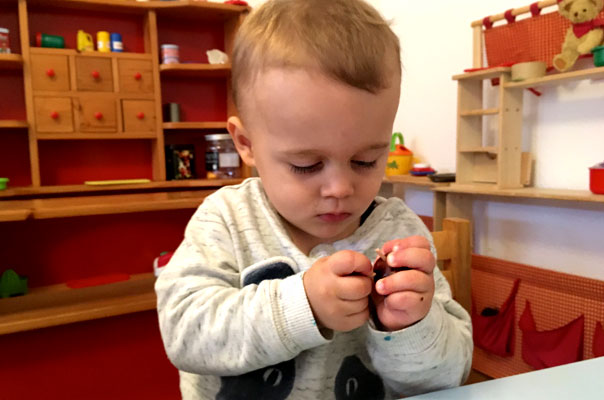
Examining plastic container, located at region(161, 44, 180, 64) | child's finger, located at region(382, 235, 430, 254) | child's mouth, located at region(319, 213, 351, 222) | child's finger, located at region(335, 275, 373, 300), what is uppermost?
plastic container, located at region(161, 44, 180, 64)

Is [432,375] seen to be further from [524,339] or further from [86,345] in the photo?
[86,345]

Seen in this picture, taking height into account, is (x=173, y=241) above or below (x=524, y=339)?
above

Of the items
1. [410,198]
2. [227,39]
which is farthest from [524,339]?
[227,39]

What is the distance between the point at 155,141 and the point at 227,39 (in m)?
0.63

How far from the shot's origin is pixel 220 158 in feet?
7.20

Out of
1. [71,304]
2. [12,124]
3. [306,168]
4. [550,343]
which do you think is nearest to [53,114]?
[12,124]

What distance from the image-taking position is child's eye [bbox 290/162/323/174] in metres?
0.54

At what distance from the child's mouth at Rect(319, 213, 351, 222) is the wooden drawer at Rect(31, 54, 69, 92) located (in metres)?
1.73

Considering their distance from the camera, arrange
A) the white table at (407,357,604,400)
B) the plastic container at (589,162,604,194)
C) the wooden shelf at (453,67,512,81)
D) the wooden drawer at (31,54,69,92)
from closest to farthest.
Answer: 1. the white table at (407,357,604,400)
2. the plastic container at (589,162,604,194)
3. the wooden shelf at (453,67,512,81)
4. the wooden drawer at (31,54,69,92)

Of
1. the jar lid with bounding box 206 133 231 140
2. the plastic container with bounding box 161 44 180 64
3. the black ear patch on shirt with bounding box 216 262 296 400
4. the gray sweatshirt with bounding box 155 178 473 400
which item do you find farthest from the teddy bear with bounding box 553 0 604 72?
the plastic container with bounding box 161 44 180 64

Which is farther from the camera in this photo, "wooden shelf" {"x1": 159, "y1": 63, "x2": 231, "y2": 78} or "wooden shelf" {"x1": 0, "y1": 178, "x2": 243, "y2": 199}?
"wooden shelf" {"x1": 159, "y1": 63, "x2": 231, "y2": 78}

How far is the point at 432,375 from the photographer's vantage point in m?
0.52

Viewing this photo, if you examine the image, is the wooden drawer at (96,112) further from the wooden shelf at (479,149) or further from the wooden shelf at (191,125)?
the wooden shelf at (479,149)

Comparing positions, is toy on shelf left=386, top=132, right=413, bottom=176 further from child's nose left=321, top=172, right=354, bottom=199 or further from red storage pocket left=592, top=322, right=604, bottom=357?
child's nose left=321, top=172, right=354, bottom=199
